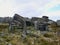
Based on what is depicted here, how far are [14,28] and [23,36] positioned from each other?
10.3m

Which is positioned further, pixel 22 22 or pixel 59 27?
pixel 59 27

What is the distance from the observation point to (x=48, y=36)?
1400 inches

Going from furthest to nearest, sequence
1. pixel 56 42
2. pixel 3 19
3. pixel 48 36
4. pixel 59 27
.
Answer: pixel 3 19 < pixel 59 27 < pixel 48 36 < pixel 56 42

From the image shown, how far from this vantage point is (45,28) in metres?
43.5

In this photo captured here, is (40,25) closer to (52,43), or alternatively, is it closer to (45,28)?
(45,28)

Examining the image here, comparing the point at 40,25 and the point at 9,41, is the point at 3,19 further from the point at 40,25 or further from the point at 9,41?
the point at 9,41

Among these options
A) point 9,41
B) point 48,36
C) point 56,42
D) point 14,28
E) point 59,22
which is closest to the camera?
point 9,41

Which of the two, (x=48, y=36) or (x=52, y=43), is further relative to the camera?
(x=48, y=36)

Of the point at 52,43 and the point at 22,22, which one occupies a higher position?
the point at 22,22

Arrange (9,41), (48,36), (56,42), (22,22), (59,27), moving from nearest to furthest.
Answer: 1. (9,41)
2. (56,42)
3. (48,36)
4. (22,22)
5. (59,27)

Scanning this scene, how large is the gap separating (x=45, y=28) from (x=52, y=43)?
1279 cm

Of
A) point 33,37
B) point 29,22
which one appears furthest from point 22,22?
point 33,37

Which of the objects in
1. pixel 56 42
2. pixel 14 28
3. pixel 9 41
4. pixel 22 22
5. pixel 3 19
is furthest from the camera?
pixel 3 19

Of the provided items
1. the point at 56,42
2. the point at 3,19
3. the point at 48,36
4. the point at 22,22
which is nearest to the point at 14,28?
the point at 22,22
